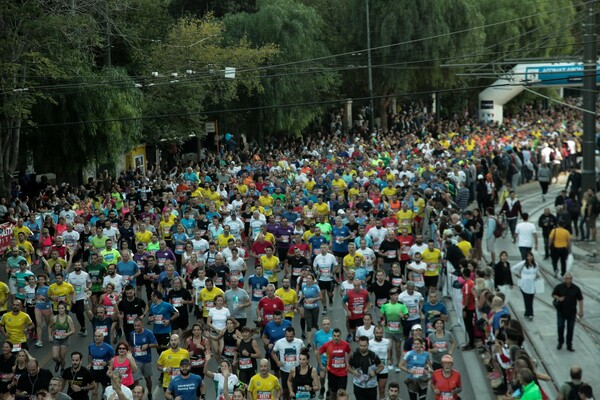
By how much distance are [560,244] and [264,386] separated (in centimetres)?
957

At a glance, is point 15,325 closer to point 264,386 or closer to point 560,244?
point 264,386

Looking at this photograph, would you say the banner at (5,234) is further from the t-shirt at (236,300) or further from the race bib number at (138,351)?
the race bib number at (138,351)

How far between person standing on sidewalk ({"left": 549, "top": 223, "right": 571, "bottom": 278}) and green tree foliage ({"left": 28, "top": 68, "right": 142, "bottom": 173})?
48.9 ft

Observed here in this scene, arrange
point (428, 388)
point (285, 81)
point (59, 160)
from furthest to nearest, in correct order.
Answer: point (285, 81) < point (59, 160) < point (428, 388)

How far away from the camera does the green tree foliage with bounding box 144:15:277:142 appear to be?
37.3 metres

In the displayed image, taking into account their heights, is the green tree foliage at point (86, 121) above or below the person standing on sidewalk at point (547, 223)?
above

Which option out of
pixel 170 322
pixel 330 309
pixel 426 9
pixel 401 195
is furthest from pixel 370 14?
pixel 170 322

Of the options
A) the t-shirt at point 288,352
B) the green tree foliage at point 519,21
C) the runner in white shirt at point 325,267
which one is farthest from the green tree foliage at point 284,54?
the t-shirt at point 288,352

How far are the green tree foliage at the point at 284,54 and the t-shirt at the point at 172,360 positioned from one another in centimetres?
3109

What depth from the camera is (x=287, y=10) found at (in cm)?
4591

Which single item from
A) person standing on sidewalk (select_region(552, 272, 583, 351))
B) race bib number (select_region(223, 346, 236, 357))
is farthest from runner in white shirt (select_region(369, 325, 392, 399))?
person standing on sidewalk (select_region(552, 272, 583, 351))

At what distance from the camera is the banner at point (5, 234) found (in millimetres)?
23766

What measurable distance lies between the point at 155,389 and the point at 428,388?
12.5 feet

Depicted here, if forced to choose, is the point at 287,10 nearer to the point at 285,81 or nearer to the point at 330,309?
the point at 285,81
